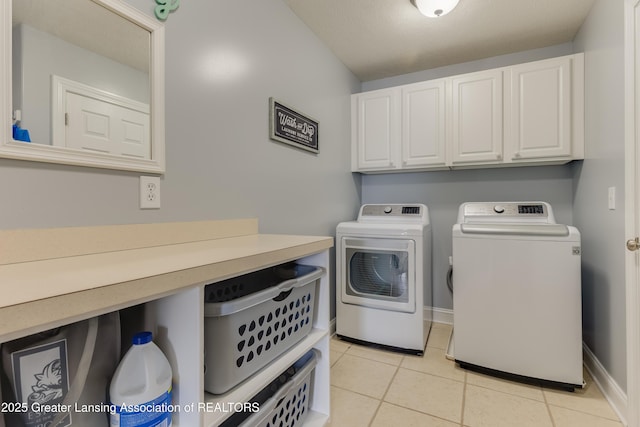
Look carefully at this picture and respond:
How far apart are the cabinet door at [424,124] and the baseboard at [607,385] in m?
1.63

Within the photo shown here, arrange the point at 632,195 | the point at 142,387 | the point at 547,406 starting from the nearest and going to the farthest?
the point at 142,387 < the point at 632,195 < the point at 547,406

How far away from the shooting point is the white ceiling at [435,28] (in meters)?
1.92

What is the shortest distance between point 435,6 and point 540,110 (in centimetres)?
109

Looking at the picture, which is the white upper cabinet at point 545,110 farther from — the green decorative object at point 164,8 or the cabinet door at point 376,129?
the green decorative object at point 164,8

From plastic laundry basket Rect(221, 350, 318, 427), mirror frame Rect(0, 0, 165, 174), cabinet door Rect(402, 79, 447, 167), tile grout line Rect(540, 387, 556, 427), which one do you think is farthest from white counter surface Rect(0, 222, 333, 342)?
cabinet door Rect(402, 79, 447, 167)

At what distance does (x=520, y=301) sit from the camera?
1791 mm

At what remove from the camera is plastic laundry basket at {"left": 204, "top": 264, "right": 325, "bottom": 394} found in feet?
2.92

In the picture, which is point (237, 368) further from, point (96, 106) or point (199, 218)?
point (96, 106)

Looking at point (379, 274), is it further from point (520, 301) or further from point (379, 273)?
point (520, 301)

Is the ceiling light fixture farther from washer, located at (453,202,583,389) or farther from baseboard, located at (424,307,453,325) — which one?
baseboard, located at (424,307,453,325)

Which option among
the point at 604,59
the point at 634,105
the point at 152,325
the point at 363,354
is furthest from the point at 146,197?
the point at 604,59

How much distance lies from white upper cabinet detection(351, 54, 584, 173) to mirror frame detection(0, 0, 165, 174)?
1.92 m

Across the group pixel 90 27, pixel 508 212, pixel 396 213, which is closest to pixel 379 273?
pixel 396 213

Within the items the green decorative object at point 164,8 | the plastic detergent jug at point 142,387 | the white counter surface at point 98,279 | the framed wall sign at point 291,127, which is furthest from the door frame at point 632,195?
the green decorative object at point 164,8
